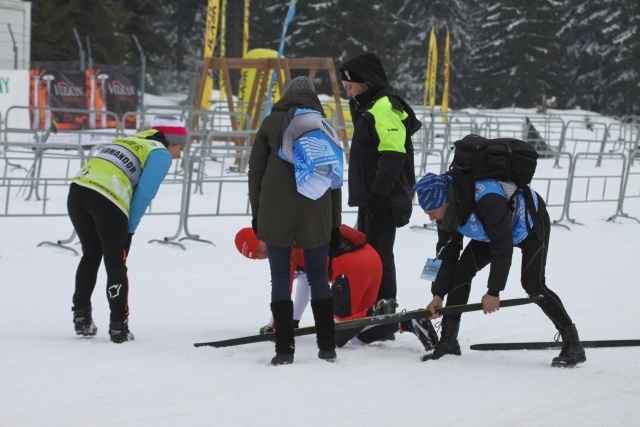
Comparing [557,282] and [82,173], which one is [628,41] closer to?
[557,282]

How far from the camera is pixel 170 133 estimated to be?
19.7 ft

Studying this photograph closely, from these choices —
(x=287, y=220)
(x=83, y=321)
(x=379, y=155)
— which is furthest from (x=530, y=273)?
(x=83, y=321)

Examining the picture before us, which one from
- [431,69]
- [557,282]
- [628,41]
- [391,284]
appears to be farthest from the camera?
[628,41]

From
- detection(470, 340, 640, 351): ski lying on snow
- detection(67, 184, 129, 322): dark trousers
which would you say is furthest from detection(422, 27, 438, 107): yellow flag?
detection(67, 184, 129, 322): dark trousers

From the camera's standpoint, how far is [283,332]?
17.6 ft

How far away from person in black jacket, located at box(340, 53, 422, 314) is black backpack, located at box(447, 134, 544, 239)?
0.81 metres

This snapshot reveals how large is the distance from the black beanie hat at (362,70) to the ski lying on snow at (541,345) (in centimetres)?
175

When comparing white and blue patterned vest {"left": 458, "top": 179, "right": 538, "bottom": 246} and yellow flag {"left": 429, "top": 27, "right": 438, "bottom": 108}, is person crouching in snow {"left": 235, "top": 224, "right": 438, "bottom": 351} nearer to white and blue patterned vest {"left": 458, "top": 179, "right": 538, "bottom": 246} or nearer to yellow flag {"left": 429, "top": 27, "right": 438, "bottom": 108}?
white and blue patterned vest {"left": 458, "top": 179, "right": 538, "bottom": 246}

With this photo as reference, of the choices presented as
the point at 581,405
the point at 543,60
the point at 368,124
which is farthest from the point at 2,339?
the point at 543,60

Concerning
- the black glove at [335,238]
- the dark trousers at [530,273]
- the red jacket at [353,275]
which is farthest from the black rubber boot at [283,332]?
the dark trousers at [530,273]

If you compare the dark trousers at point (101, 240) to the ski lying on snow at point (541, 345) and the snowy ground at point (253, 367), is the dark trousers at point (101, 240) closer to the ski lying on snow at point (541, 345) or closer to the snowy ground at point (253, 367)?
the snowy ground at point (253, 367)

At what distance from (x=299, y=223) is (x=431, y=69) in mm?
29231

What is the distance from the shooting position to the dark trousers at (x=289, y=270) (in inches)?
209

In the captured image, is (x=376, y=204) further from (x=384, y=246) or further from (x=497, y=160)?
(x=497, y=160)
